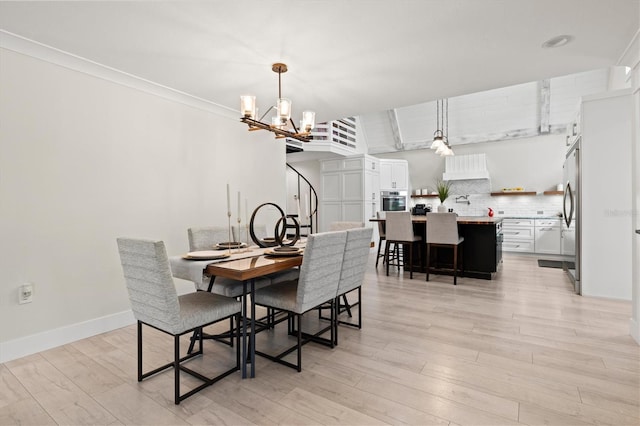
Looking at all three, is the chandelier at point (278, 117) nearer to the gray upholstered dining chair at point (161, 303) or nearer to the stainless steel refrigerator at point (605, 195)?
the gray upholstered dining chair at point (161, 303)

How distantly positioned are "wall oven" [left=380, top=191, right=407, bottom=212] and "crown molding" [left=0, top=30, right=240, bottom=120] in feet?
16.5

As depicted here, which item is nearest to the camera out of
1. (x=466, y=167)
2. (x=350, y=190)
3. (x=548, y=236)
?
(x=548, y=236)

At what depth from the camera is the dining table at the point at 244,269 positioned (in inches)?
76.4

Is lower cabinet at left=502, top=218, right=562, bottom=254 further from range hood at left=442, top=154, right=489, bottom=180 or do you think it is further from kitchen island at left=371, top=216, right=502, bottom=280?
kitchen island at left=371, top=216, right=502, bottom=280

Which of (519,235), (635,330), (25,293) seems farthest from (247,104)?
(519,235)

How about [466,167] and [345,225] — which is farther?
[466,167]

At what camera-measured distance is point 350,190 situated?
7621mm

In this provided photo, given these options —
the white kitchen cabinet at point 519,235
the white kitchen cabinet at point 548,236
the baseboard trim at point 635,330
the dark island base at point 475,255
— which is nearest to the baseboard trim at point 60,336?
the dark island base at point 475,255

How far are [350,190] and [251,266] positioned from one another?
5802 millimetres

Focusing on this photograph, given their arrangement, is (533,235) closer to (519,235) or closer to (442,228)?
(519,235)

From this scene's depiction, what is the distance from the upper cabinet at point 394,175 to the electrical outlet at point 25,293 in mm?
6763

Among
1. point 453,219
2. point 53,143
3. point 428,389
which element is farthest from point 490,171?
point 53,143

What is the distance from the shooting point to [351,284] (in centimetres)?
271

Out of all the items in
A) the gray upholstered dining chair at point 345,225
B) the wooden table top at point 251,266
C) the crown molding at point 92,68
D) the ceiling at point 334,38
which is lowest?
the wooden table top at point 251,266
